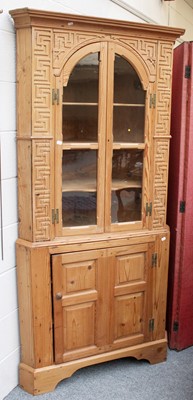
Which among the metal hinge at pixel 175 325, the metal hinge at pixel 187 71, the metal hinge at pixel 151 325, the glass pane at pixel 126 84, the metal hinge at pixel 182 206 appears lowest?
the metal hinge at pixel 175 325

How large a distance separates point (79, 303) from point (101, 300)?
0.14 metres

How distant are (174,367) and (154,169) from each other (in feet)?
4.00

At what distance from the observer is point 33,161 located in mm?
2188

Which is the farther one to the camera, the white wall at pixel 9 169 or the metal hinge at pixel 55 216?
the metal hinge at pixel 55 216

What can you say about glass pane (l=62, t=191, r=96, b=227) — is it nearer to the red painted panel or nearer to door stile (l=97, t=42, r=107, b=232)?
door stile (l=97, t=42, r=107, b=232)

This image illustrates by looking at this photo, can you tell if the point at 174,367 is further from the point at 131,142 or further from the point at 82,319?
the point at 131,142

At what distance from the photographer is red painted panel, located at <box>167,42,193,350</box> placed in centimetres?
260

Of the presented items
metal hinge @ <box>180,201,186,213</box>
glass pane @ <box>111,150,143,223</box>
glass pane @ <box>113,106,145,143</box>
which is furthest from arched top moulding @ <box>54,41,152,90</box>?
metal hinge @ <box>180,201,186,213</box>

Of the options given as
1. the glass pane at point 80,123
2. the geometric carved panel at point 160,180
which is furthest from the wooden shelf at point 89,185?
the glass pane at point 80,123

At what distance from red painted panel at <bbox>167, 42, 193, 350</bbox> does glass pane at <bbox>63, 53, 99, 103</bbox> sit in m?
0.61

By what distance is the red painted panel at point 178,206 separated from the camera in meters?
2.60

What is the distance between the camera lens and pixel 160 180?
252 centimetres

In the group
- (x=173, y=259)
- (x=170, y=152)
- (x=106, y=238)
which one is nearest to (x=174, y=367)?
(x=173, y=259)

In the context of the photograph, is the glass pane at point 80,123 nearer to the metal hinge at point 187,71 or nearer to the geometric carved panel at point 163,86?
the geometric carved panel at point 163,86
